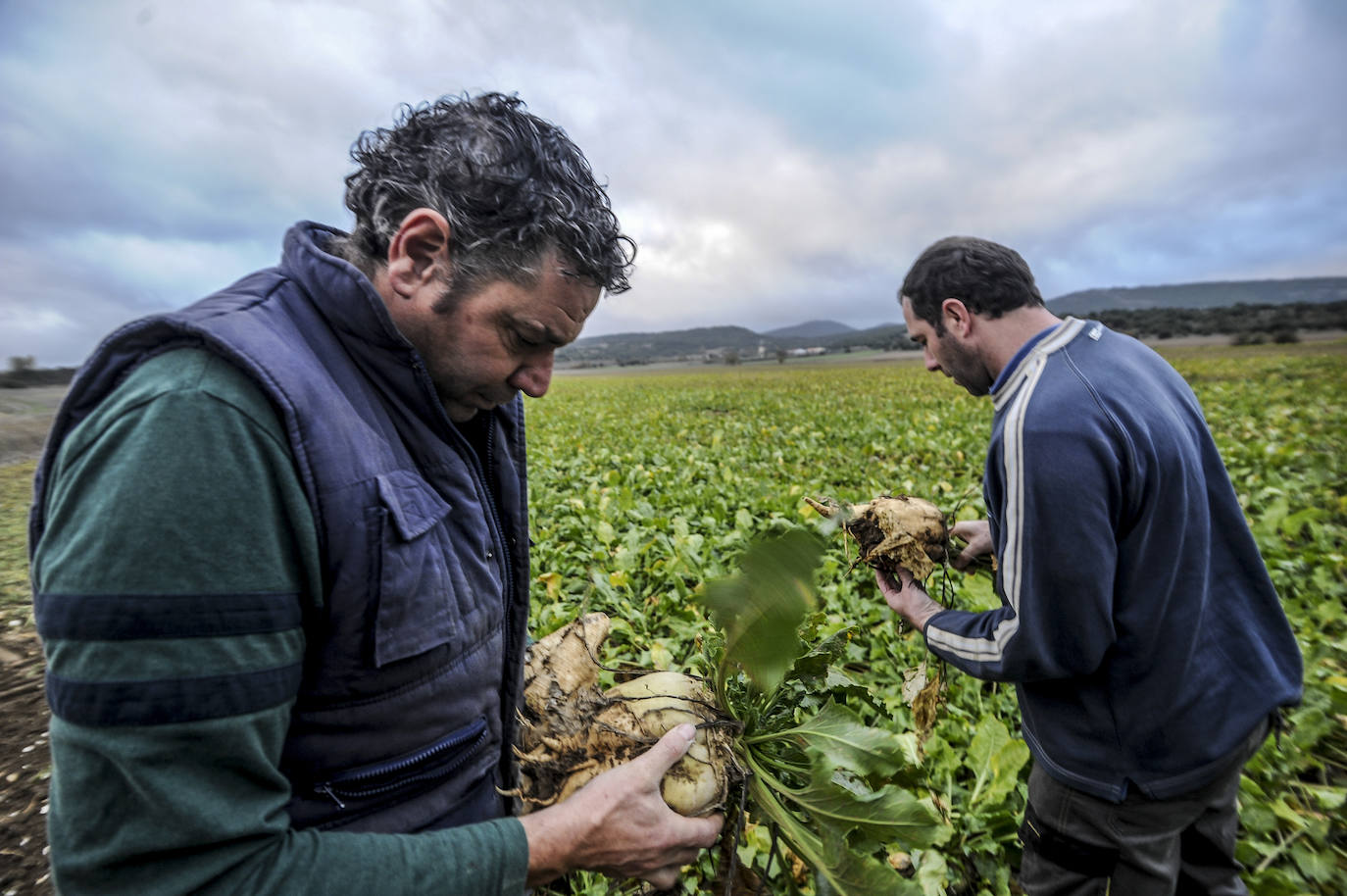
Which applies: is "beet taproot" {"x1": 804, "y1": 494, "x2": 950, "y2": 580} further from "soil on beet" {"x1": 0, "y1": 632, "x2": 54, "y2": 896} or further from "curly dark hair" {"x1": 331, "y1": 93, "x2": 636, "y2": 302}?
"soil on beet" {"x1": 0, "y1": 632, "x2": 54, "y2": 896}

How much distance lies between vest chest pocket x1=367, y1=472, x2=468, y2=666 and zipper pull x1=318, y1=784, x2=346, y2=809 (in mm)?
227

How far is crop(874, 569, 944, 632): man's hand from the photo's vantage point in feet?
7.20

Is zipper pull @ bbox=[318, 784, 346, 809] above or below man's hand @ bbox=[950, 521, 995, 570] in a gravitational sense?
above

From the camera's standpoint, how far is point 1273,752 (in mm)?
2625

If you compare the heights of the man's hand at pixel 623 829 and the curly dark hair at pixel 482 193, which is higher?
the curly dark hair at pixel 482 193

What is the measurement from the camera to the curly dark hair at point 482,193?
121cm

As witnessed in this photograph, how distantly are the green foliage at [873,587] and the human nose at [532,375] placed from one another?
52cm

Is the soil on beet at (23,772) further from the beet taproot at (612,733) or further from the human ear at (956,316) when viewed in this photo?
the human ear at (956,316)

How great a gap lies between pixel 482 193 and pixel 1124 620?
5.98 feet

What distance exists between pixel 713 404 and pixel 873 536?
14613 millimetres

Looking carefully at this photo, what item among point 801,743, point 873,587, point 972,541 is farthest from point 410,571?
point 873,587

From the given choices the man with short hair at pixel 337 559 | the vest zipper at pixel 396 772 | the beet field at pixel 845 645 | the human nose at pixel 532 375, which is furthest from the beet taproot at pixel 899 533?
the vest zipper at pixel 396 772

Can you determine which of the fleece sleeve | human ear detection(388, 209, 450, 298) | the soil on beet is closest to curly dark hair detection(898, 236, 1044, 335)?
the fleece sleeve

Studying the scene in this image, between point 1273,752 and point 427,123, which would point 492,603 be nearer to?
point 427,123
